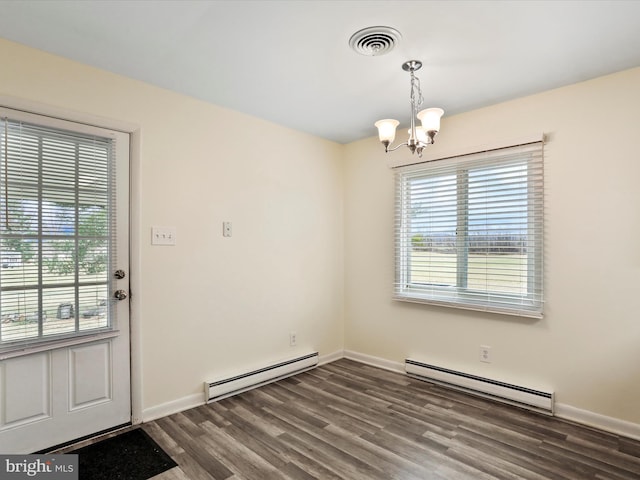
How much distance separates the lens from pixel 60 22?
1903 mm

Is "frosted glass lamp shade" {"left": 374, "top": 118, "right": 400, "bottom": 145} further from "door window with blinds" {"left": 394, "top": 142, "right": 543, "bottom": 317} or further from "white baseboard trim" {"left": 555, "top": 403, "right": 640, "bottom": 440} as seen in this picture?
"white baseboard trim" {"left": 555, "top": 403, "right": 640, "bottom": 440}

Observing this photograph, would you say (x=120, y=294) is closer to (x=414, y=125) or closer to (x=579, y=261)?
(x=414, y=125)

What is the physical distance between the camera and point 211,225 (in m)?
2.97

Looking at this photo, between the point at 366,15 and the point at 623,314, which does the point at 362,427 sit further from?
the point at 366,15

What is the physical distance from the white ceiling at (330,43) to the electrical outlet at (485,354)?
2023 mm

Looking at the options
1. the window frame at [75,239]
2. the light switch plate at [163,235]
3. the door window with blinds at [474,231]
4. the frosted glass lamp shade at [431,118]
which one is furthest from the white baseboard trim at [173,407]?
the frosted glass lamp shade at [431,118]

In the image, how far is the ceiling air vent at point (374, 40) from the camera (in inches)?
77.1

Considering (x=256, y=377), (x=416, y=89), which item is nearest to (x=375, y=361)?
(x=256, y=377)

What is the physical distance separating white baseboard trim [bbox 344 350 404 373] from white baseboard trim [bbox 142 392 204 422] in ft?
5.65

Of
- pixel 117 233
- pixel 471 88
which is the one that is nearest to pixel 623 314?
pixel 471 88

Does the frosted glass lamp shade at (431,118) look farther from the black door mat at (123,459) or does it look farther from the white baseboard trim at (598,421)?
the black door mat at (123,459)

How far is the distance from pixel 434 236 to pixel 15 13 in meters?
3.22

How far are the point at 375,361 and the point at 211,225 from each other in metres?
2.18

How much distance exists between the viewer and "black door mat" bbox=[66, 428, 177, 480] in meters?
1.99
